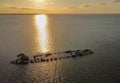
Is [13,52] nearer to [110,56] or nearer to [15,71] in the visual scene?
[15,71]

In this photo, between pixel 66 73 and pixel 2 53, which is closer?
pixel 66 73

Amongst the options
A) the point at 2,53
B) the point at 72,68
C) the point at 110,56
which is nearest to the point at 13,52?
the point at 2,53

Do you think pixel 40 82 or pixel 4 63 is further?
pixel 4 63

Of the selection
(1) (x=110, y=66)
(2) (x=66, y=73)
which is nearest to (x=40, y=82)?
(2) (x=66, y=73)

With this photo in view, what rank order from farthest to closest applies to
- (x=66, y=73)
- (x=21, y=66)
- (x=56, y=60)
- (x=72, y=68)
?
(x=56, y=60) < (x=21, y=66) < (x=72, y=68) < (x=66, y=73)

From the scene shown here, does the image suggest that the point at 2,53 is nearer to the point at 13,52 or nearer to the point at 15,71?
the point at 13,52

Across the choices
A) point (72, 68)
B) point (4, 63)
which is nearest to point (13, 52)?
point (4, 63)

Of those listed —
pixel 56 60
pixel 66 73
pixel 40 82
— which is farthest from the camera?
pixel 56 60

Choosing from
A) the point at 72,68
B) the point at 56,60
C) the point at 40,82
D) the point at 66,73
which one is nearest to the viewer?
the point at 40,82

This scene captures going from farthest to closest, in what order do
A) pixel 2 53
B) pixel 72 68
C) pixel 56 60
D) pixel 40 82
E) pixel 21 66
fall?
pixel 2 53 → pixel 56 60 → pixel 21 66 → pixel 72 68 → pixel 40 82
